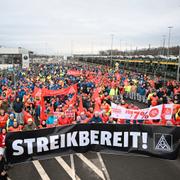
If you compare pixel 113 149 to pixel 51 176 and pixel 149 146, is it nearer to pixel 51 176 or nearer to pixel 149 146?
pixel 149 146

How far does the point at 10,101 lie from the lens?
1468 centimetres

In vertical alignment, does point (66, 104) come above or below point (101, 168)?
above

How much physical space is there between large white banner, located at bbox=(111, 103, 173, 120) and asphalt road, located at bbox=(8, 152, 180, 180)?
1452 millimetres

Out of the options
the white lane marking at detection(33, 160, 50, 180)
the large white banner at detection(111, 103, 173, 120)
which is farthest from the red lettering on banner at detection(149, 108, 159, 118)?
the white lane marking at detection(33, 160, 50, 180)

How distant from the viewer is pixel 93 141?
7.57 meters

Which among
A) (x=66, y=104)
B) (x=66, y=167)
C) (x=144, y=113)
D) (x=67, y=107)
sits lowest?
(x=66, y=167)

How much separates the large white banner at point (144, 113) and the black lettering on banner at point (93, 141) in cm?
123

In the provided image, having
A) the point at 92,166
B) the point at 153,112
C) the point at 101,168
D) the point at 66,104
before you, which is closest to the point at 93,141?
the point at 92,166

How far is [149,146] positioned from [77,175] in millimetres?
2316

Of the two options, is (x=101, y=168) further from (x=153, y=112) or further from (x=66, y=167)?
(x=153, y=112)

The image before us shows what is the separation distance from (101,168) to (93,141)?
2.78ft

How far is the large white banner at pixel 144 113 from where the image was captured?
8.52m

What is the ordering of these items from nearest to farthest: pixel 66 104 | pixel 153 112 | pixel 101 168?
1. pixel 101 168
2. pixel 153 112
3. pixel 66 104

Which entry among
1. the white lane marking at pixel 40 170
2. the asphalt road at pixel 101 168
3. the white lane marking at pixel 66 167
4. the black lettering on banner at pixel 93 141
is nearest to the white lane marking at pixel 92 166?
the asphalt road at pixel 101 168
